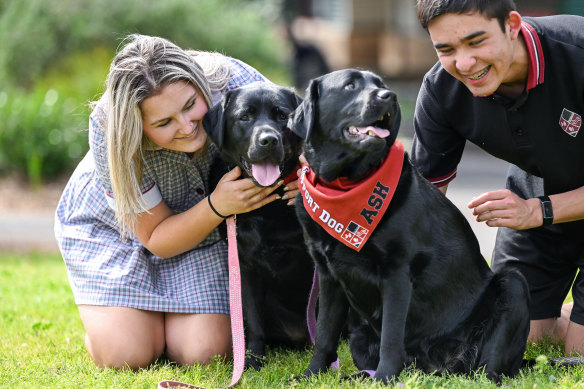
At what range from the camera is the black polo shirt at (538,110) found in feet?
10.5

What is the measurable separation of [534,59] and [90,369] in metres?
2.45

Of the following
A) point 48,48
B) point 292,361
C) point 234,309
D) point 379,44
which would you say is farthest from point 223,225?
point 379,44

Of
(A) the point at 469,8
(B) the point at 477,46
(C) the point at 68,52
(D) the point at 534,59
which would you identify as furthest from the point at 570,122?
(C) the point at 68,52

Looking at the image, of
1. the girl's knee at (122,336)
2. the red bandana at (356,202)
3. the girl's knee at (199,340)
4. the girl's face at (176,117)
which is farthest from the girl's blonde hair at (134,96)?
the red bandana at (356,202)

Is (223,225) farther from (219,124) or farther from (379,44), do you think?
(379,44)

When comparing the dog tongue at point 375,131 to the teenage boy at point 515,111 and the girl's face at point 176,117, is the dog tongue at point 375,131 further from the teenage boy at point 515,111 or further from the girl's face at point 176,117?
the girl's face at point 176,117

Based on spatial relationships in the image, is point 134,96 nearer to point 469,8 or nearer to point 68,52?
point 469,8

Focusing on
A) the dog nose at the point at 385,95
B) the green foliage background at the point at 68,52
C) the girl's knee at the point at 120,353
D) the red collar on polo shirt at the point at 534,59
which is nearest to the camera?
the dog nose at the point at 385,95

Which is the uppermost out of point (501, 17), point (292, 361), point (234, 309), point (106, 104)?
point (501, 17)

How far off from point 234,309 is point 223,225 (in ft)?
1.46

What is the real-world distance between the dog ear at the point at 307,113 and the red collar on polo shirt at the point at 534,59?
908mm

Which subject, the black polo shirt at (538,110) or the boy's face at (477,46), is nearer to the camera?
the boy's face at (477,46)

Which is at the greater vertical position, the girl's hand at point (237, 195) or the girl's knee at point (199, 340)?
the girl's hand at point (237, 195)

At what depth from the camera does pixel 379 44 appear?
1584 centimetres
